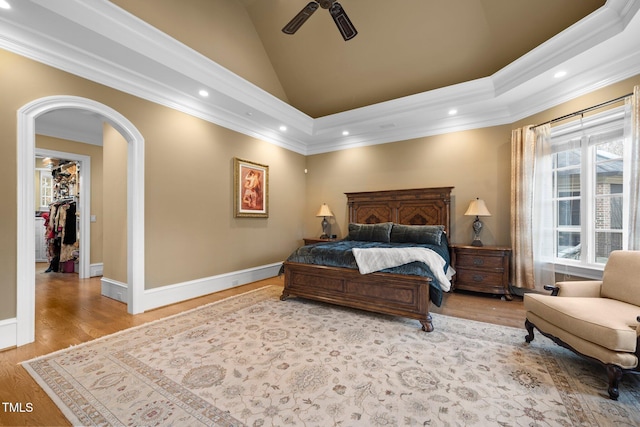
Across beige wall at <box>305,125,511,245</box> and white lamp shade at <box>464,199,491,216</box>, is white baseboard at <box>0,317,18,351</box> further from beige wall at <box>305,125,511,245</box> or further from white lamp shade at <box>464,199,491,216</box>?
white lamp shade at <box>464,199,491,216</box>

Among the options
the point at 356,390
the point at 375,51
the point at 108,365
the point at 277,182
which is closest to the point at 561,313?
the point at 356,390

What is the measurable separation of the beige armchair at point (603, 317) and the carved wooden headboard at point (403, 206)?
2.32 metres

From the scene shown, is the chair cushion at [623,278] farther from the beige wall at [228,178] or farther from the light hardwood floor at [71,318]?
the beige wall at [228,178]

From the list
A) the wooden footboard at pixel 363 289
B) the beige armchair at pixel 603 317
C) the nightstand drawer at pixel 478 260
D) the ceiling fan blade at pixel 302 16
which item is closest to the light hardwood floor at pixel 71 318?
the wooden footboard at pixel 363 289

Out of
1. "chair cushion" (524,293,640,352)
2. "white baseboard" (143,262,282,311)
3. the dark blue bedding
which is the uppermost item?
the dark blue bedding

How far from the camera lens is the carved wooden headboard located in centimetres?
481

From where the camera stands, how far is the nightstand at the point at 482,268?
3.99 m

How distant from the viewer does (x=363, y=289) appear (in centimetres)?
329

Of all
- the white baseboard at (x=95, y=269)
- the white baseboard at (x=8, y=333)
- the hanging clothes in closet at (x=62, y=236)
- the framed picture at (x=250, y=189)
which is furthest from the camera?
the hanging clothes in closet at (x=62, y=236)

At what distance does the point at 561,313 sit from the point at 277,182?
4656 millimetres

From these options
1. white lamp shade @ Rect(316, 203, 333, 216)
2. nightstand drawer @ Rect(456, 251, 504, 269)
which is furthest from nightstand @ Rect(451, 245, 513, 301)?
white lamp shade @ Rect(316, 203, 333, 216)

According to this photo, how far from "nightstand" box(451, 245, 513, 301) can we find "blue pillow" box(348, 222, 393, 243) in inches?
42.3

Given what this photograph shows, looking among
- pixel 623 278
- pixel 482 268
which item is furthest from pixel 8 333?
pixel 482 268

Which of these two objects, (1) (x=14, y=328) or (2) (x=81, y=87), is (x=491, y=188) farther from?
(1) (x=14, y=328)
